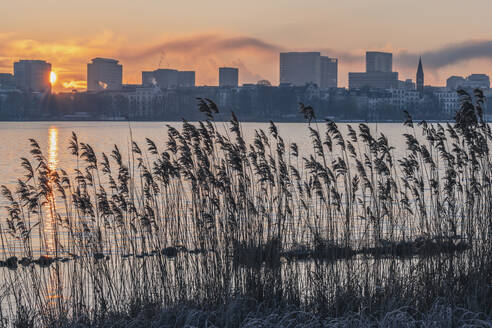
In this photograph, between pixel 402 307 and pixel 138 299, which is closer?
pixel 402 307

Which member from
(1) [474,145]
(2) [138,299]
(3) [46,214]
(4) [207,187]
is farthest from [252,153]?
(3) [46,214]

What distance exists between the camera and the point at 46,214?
91.7 ft

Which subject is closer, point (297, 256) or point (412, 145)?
point (412, 145)

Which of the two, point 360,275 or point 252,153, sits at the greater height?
point 252,153

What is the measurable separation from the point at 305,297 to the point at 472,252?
2.48 m

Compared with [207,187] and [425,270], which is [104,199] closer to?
[207,187]

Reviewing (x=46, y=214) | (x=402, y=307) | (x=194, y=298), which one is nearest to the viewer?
(x=402, y=307)

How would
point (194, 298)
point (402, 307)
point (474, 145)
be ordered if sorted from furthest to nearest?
point (474, 145)
point (194, 298)
point (402, 307)

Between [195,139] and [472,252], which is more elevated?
[195,139]

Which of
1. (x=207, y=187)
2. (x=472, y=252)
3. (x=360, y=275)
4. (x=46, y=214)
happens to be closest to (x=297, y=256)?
(x=360, y=275)

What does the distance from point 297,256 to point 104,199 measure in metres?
3.21

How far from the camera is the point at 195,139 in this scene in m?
10.2

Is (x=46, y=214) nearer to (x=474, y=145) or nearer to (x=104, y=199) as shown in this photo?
(x=104, y=199)

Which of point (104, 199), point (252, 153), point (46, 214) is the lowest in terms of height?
point (46, 214)
